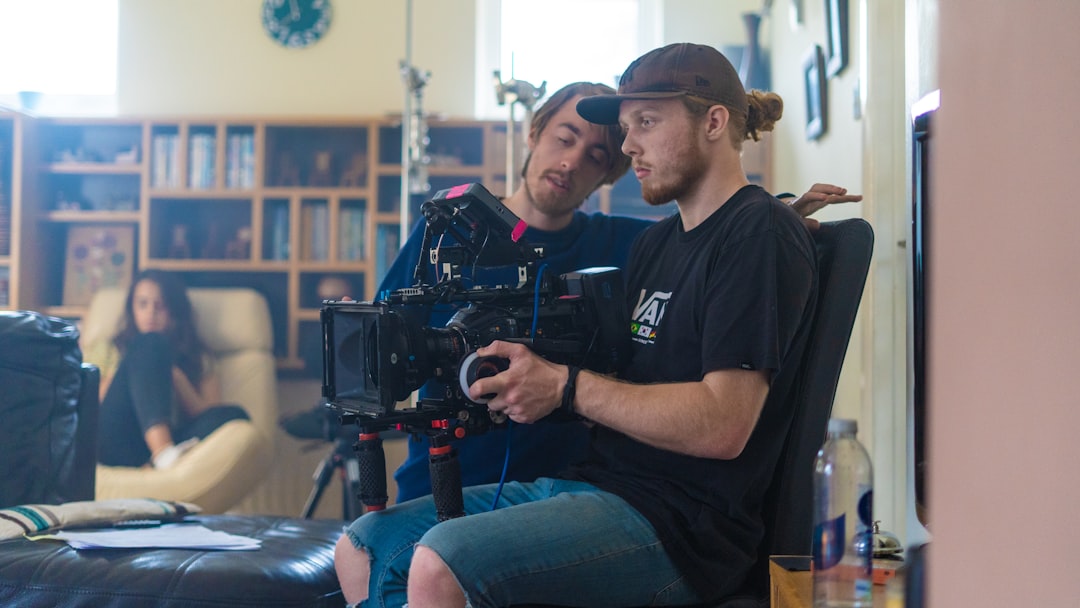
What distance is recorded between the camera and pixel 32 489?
2160mm

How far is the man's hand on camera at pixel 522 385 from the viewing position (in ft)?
4.17

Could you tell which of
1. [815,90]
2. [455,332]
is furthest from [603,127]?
[815,90]

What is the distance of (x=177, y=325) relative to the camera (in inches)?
166

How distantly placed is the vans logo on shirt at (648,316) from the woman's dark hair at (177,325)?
3172 mm

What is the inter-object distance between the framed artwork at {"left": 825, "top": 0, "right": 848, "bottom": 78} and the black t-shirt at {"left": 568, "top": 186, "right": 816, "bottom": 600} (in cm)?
168

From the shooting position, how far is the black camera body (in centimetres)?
130

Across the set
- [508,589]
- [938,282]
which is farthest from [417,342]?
[938,282]

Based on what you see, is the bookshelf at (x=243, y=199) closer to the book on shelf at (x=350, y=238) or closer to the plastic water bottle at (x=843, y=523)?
the book on shelf at (x=350, y=238)

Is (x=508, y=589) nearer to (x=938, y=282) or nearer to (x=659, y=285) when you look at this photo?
(x=659, y=285)

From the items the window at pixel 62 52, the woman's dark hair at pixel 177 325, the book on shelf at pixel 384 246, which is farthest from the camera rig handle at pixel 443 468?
the window at pixel 62 52

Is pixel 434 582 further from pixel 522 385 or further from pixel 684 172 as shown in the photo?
pixel 684 172

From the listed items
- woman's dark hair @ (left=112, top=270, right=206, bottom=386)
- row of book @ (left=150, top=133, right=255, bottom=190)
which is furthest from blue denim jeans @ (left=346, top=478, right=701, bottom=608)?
row of book @ (left=150, top=133, right=255, bottom=190)

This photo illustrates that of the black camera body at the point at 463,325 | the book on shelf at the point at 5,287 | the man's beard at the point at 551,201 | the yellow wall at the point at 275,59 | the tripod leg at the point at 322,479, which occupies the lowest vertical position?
the tripod leg at the point at 322,479

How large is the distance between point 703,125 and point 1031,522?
1.00 metres
